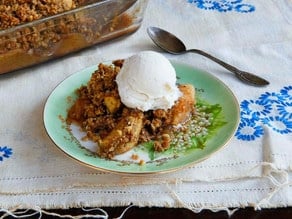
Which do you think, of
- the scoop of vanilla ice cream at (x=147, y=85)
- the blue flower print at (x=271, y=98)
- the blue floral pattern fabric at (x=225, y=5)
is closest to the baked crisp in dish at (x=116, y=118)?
the scoop of vanilla ice cream at (x=147, y=85)

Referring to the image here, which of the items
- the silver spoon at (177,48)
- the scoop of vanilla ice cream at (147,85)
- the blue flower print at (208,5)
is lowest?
the blue flower print at (208,5)

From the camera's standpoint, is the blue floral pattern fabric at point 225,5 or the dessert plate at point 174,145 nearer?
the dessert plate at point 174,145

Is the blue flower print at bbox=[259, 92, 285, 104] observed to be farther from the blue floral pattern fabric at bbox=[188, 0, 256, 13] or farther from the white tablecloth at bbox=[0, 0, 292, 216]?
the blue floral pattern fabric at bbox=[188, 0, 256, 13]

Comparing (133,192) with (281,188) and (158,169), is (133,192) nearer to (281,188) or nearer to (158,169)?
(158,169)

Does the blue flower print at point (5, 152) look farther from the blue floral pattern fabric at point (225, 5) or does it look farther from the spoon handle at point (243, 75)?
the blue floral pattern fabric at point (225, 5)

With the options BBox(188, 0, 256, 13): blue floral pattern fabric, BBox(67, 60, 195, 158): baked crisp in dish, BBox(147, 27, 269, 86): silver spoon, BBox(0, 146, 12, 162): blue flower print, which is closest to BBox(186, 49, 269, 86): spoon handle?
BBox(147, 27, 269, 86): silver spoon

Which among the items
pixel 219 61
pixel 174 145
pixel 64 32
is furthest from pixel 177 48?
pixel 174 145
